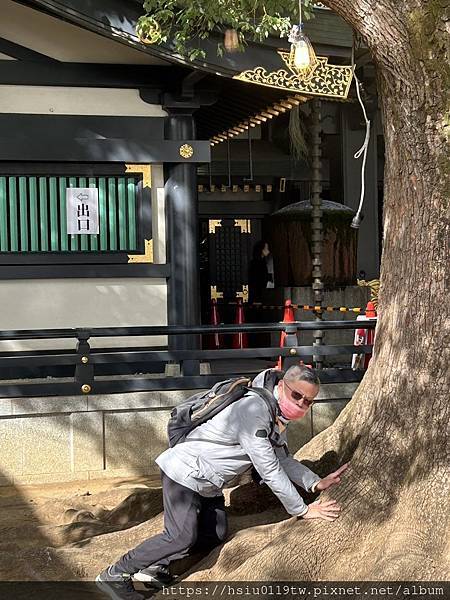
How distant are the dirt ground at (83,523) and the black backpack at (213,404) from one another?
2.56 feet

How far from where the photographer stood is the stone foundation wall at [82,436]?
926 centimetres

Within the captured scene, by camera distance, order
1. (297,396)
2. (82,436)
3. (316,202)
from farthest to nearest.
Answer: (316,202)
(82,436)
(297,396)

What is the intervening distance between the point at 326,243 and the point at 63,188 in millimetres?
6226

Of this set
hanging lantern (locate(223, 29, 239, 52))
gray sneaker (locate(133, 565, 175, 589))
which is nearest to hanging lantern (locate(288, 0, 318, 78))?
hanging lantern (locate(223, 29, 239, 52))

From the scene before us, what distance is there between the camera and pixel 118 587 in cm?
557

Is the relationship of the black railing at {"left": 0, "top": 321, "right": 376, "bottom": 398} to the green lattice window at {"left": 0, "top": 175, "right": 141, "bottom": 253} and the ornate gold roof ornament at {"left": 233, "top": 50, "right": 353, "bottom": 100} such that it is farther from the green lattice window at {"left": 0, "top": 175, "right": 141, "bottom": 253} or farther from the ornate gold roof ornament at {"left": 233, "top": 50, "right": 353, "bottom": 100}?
the ornate gold roof ornament at {"left": 233, "top": 50, "right": 353, "bottom": 100}

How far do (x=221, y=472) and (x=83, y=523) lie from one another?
2315mm

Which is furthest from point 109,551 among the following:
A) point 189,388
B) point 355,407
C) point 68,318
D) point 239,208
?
point 239,208

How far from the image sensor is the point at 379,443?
222 inches

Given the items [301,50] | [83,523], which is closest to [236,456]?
[83,523]

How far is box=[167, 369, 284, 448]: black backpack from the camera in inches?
212

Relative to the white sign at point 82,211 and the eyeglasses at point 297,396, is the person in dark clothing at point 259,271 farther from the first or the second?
the eyeglasses at point 297,396

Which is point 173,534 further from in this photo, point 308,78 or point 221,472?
point 308,78

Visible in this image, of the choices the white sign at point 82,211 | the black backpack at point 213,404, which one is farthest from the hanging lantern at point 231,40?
the black backpack at point 213,404
